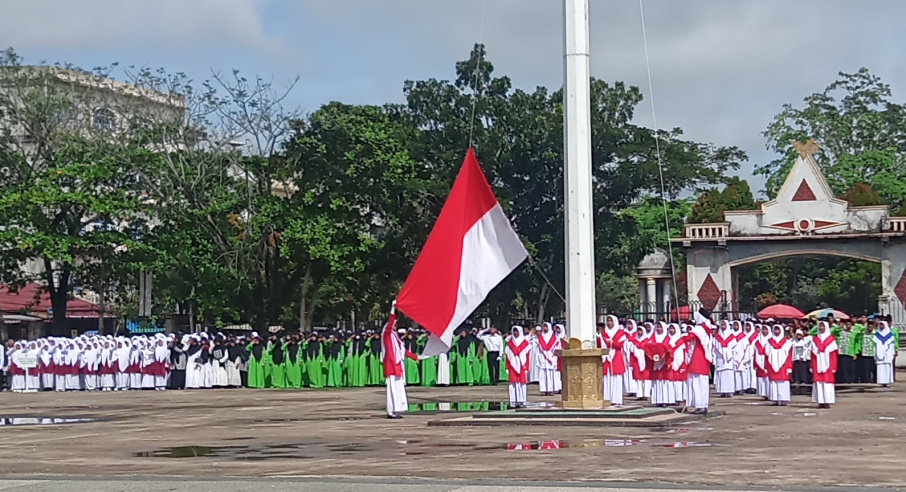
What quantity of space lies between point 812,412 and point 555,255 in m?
24.4

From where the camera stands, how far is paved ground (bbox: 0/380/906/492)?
1226cm

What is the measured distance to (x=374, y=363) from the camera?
107 ft

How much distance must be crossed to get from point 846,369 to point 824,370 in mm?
8329

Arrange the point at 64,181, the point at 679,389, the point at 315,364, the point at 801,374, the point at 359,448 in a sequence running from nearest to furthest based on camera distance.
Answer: the point at 359,448 < the point at 679,389 < the point at 801,374 < the point at 315,364 < the point at 64,181

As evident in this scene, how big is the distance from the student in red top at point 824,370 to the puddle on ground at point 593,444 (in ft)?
25.6

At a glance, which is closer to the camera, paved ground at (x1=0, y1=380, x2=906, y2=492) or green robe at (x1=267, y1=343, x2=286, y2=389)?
paved ground at (x1=0, y1=380, x2=906, y2=492)

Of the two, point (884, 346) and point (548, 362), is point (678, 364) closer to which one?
point (548, 362)

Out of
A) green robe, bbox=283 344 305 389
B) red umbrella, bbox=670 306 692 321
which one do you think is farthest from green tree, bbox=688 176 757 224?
green robe, bbox=283 344 305 389

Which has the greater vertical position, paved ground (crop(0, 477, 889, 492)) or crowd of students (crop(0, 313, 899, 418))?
crowd of students (crop(0, 313, 899, 418))

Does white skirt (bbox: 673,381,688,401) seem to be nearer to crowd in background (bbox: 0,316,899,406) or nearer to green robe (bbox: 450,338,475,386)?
crowd in background (bbox: 0,316,899,406)

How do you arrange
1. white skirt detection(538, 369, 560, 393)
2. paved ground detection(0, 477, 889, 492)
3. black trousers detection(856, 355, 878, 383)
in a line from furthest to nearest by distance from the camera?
black trousers detection(856, 355, 878, 383), white skirt detection(538, 369, 560, 393), paved ground detection(0, 477, 889, 492)

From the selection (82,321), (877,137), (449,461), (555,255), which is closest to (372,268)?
(555,255)

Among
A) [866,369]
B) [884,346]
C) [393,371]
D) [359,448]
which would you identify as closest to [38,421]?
[393,371]

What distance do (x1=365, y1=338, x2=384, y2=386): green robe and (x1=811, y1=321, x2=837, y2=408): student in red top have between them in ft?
40.0
